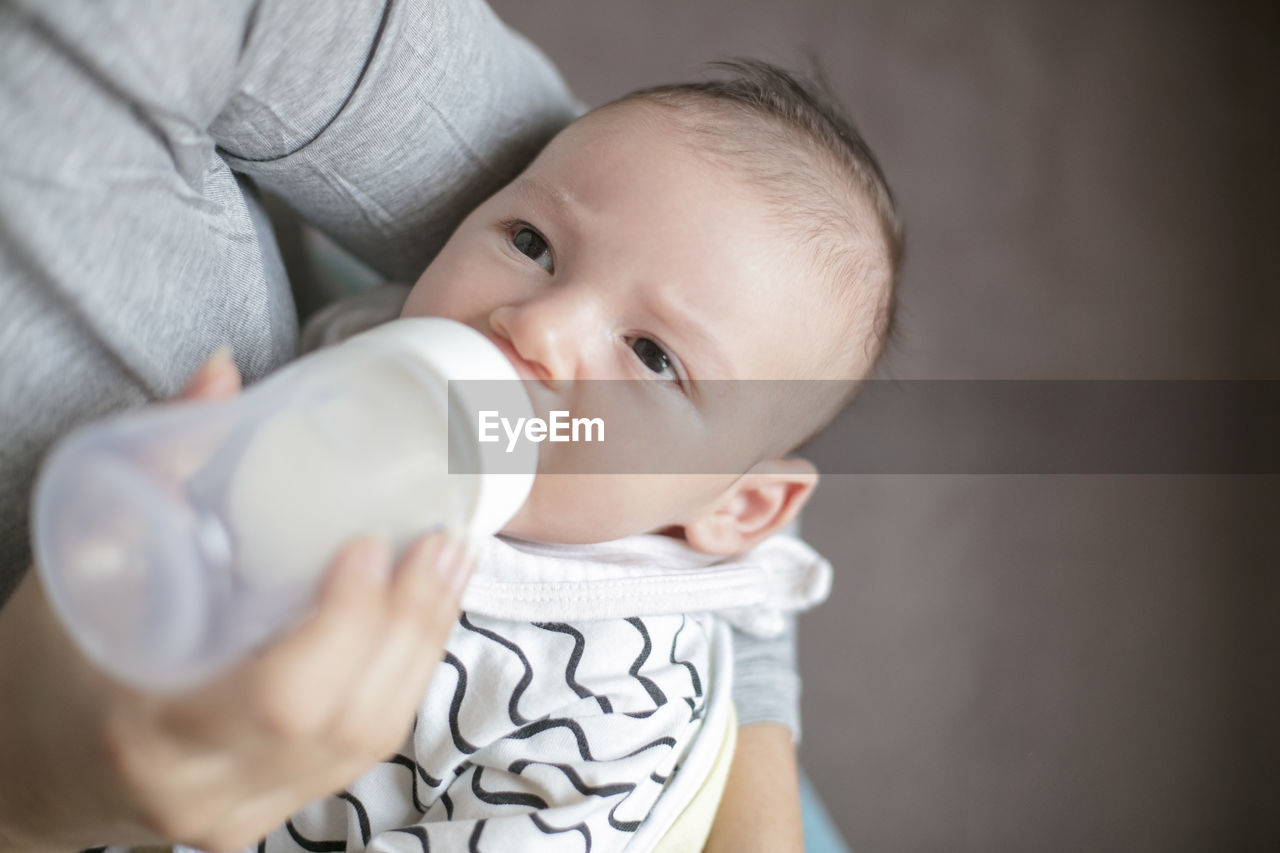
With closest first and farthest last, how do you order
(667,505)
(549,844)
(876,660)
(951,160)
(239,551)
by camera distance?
(239,551) → (549,844) → (667,505) → (876,660) → (951,160)

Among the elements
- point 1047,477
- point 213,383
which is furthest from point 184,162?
point 1047,477

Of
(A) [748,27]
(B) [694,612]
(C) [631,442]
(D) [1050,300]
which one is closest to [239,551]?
(C) [631,442]

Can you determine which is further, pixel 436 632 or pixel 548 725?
pixel 548 725

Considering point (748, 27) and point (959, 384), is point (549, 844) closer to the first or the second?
point (959, 384)

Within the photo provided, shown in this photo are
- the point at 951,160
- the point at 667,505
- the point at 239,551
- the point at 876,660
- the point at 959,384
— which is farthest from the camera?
the point at 951,160

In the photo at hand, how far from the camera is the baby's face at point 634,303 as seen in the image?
0.77 metres

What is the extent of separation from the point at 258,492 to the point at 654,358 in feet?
1.25

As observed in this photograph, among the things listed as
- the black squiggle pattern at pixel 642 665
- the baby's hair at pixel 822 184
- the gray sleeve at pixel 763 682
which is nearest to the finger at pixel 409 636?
the black squiggle pattern at pixel 642 665

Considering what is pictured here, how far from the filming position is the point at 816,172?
892 mm

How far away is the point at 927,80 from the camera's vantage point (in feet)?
6.39

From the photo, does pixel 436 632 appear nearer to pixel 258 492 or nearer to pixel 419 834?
pixel 258 492

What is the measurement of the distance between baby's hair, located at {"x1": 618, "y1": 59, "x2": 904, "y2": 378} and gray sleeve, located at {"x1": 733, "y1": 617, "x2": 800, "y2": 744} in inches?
14.1

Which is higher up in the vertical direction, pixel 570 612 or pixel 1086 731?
pixel 1086 731

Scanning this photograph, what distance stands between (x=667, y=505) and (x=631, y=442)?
10 centimetres
